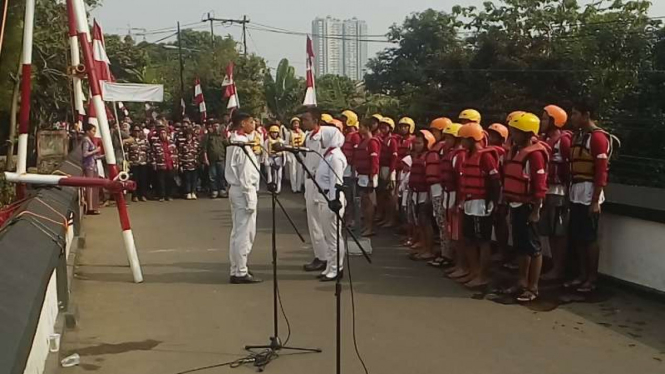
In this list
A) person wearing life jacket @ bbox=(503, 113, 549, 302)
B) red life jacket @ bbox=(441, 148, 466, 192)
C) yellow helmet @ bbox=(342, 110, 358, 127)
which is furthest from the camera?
yellow helmet @ bbox=(342, 110, 358, 127)

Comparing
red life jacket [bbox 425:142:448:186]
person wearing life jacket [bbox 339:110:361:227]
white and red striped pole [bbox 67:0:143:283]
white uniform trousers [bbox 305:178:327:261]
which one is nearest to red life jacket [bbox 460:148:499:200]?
red life jacket [bbox 425:142:448:186]

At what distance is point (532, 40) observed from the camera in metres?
25.8

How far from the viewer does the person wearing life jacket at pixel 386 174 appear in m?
13.0

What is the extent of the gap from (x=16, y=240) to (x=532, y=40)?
75.3 ft

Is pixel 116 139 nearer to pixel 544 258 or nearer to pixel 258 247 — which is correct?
pixel 258 247

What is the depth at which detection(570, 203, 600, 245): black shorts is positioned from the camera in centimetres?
821

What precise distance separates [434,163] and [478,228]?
5.72 feet

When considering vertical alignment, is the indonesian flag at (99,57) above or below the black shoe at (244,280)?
above

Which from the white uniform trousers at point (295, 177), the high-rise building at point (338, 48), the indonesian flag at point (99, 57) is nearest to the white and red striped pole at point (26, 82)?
the indonesian flag at point (99, 57)

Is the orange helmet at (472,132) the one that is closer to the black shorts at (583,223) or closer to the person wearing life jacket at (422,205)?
the black shorts at (583,223)

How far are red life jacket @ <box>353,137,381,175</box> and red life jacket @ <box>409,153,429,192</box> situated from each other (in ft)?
4.70

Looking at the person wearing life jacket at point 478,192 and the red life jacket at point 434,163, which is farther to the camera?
the red life jacket at point 434,163

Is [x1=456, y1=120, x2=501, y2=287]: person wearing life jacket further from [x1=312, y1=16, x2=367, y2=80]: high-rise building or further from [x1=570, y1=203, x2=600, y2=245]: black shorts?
[x1=312, y1=16, x2=367, y2=80]: high-rise building

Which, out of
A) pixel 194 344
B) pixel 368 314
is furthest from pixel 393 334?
pixel 194 344
